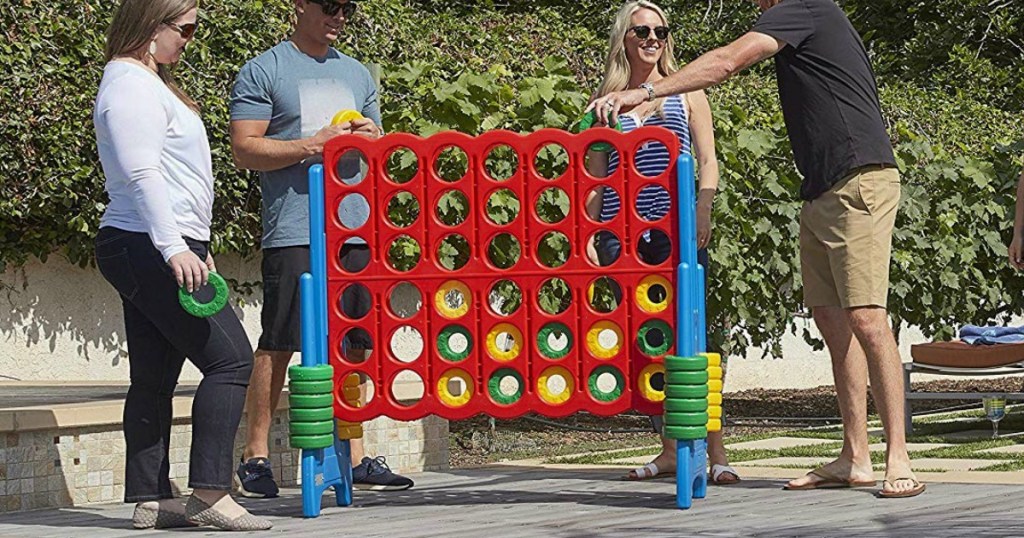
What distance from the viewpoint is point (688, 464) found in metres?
5.06

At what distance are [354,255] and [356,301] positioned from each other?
0.55 feet

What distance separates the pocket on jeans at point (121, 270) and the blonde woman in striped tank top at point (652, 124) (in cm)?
164

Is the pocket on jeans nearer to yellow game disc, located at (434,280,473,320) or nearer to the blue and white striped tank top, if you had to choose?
yellow game disc, located at (434,280,473,320)

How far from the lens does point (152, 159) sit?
182 inches

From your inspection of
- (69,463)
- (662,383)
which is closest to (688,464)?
(662,383)

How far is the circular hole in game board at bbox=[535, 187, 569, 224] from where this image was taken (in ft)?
27.0

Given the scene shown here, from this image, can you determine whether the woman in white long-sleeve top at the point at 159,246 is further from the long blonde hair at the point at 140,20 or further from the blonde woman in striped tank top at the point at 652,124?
the blonde woman in striped tank top at the point at 652,124

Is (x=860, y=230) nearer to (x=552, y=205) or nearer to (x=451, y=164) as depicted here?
(x=552, y=205)

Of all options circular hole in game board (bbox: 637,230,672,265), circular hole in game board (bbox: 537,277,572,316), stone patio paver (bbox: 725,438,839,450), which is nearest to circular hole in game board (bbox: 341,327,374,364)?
circular hole in game board (bbox: 637,230,672,265)

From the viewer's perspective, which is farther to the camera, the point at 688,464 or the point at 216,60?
the point at 216,60

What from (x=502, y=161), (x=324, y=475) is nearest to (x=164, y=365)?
(x=324, y=475)

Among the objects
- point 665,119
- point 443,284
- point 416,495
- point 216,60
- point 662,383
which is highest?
point 216,60

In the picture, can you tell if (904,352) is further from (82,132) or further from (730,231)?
(82,132)

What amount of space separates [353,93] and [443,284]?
867 mm
